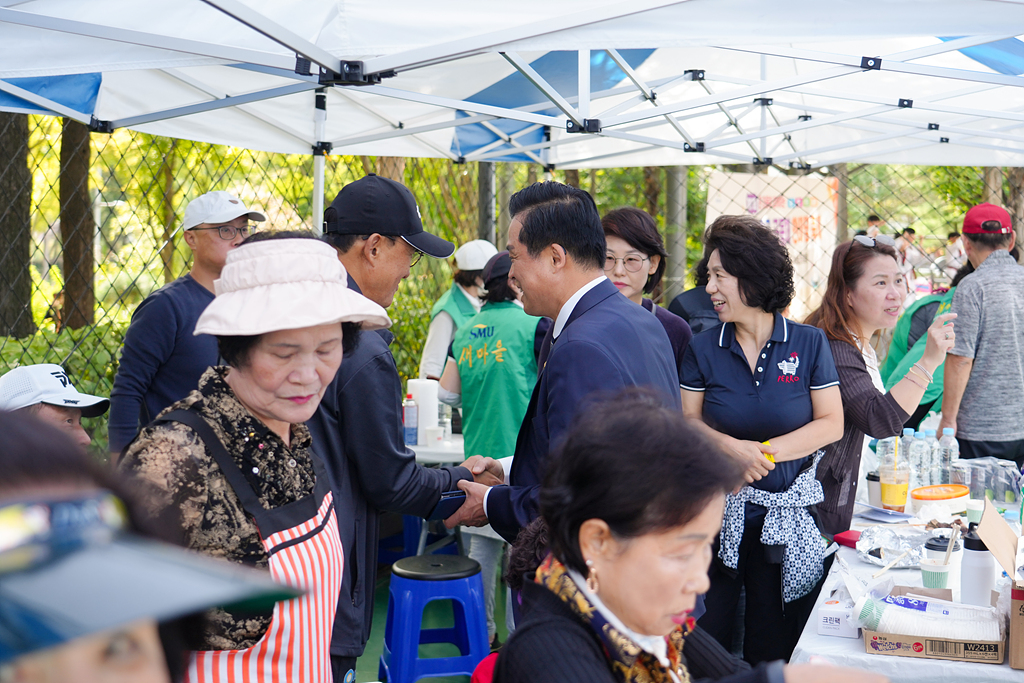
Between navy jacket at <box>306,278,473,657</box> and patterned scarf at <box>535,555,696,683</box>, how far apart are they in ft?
2.62

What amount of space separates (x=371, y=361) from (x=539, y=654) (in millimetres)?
956

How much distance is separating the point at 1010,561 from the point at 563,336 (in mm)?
1164

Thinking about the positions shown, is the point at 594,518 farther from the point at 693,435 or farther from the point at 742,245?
the point at 742,245

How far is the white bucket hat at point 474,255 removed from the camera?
4953 mm

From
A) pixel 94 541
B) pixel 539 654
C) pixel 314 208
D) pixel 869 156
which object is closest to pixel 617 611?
pixel 539 654

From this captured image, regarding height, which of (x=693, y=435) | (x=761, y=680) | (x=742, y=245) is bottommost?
(x=761, y=680)

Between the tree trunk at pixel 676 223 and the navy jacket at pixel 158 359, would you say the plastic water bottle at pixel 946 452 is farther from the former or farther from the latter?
the tree trunk at pixel 676 223

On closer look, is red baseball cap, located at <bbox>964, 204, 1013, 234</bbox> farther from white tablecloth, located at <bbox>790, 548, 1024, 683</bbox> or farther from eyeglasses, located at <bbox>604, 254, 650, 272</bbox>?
white tablecloth, located at <bbox>790, 548, 1024, 683</bbox>

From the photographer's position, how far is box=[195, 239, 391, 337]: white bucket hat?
1.38m

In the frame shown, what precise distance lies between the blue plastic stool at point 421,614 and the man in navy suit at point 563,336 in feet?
3.85

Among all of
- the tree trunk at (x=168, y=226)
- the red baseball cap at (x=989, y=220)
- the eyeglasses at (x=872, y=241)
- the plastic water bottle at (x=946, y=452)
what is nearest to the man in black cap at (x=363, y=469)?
the eyeglasses at (x=872, y=241)


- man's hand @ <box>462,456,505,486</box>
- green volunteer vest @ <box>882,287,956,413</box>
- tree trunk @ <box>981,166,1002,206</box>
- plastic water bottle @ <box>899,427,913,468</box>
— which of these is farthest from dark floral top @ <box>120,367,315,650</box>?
tree trunk @ <box>981,166,1002,206</box>

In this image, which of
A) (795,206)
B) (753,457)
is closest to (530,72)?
(753,457)

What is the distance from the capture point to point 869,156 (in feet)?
20.2
